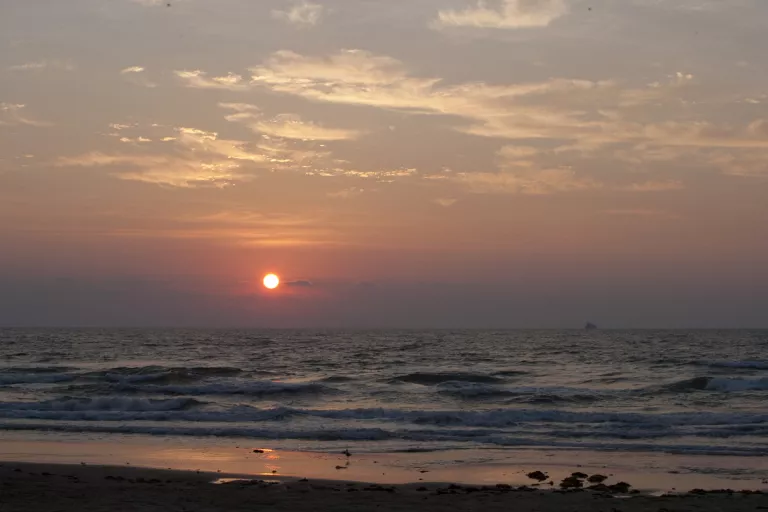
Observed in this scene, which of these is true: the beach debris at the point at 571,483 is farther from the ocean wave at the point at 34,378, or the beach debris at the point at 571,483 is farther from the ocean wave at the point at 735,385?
the ocean wave at the point at 34,378

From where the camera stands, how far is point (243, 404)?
3106cm

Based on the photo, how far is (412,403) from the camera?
31.0 meters

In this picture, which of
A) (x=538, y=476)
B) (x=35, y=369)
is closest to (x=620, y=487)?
(x=538, y=476)

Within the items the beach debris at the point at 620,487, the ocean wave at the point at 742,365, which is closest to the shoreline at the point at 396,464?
the beach debris at the point at 620,487

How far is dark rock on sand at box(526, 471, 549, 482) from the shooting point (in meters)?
15.4

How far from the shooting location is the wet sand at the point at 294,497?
1254cm

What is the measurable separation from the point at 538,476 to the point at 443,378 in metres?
27.2

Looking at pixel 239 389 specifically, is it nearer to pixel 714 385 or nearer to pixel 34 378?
pixel 34 378

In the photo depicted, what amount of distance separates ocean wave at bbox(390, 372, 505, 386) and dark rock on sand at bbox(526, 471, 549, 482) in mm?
23636

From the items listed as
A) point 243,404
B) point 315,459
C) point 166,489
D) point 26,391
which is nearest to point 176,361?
point 26,391

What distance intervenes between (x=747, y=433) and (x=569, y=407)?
8.33m

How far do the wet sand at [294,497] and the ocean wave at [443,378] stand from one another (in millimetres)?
25454

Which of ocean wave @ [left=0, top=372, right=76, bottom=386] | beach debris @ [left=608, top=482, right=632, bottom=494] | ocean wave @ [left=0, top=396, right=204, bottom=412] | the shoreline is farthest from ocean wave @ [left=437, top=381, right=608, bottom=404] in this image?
ocean wave @ [left=0, top=372, right=76, bottom=386]

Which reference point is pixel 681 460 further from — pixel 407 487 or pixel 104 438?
pixel 104 438
